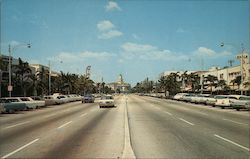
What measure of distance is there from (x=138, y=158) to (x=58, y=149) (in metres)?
3.08

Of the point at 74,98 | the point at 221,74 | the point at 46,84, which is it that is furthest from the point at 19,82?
the point at 221,74

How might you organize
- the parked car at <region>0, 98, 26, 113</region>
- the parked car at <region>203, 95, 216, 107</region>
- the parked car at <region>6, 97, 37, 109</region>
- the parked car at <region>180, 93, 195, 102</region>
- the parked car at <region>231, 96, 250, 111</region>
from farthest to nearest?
the parked car at <region>180, 93, 195, 102</region>, the parked car at <region>203, 95, 216, 107</region>, the parked car at <region>6, 97, 37, 109</region>, the parked car at <region>231, 96, 250, 111</region>, the parked car at <region>0, 98, 26, 113</region>

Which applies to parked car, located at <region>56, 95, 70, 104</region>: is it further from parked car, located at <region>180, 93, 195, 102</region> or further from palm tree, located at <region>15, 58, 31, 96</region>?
parked car, located at <region>180, 93, 195, 102</region>

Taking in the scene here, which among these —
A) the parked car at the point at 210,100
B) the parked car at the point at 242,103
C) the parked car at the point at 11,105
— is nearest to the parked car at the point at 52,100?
the parked car at the point at 11,105

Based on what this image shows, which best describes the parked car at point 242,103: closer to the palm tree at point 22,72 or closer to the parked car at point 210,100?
the parked car at point 210,100

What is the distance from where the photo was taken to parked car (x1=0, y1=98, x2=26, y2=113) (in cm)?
3428

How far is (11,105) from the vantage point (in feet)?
115

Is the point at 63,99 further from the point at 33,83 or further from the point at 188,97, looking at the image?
the point at 188,97

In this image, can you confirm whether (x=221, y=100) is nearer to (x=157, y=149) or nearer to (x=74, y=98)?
(x=157, y=149)

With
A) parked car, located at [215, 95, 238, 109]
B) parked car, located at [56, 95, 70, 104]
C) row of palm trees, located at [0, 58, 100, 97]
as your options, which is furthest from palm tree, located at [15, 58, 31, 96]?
parked car, located at [215, 95, 238, 109]

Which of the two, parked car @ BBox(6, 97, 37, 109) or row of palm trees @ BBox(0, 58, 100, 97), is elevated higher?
row of palm trees @ BBox(0, 58, 100, 97)

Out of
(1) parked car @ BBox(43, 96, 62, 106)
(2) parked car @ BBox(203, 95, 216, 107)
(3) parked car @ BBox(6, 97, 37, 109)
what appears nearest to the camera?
(3) parked car @ BBox(6, 97, 37, 109)

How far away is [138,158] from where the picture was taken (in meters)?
9.73

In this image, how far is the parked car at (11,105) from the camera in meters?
34.3
